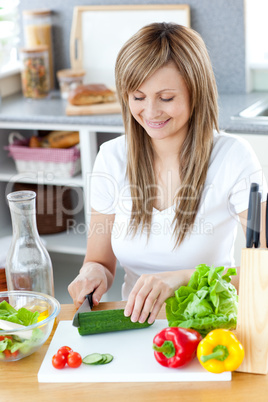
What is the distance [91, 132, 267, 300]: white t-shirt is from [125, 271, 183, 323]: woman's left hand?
30cm

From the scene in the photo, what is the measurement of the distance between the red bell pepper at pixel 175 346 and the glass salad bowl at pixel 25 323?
0.72 feet

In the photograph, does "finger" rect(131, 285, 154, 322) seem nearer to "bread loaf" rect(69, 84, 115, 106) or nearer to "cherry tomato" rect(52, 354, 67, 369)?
"cherry tomato" rect(52, 354, 67, 369)

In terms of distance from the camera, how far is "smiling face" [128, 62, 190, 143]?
154 centimetres

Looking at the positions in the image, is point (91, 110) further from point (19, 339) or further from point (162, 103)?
point (19, 339)

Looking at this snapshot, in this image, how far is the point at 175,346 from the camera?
3.68 feet

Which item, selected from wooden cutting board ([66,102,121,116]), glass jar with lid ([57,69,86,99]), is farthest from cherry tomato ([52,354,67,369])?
glass jar with lid ([57,69,86,99])

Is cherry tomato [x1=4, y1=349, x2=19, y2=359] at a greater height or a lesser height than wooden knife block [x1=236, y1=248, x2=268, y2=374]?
lesser

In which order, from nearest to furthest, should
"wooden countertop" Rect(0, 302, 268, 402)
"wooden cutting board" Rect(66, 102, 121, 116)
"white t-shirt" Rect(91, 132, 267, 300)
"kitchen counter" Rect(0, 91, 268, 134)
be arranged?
1. "wooden countertop" Rect(0, 302, 268, 402)
2. "white t-shirt" Rect(91, 132, 267, 300)
3. "kitchen counter" Rect(0, 91, 268, 134)
4. "wooden cutting board" Rect(66, 102, 121, 116)

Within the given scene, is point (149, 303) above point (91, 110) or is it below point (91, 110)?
below

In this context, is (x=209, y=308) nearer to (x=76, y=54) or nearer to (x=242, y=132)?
(x=242, y=132)

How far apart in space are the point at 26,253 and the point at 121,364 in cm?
33

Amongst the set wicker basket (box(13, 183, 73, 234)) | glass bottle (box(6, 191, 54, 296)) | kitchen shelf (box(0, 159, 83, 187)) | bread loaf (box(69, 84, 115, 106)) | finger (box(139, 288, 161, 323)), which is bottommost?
wicker basket (box(13, 183, 73, 234))

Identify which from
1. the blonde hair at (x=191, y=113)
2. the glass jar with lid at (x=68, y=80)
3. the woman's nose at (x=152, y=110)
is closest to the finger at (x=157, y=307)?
the blonde hair at (x=191, y=113)

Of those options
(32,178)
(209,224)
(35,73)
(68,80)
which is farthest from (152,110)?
(35,73)
